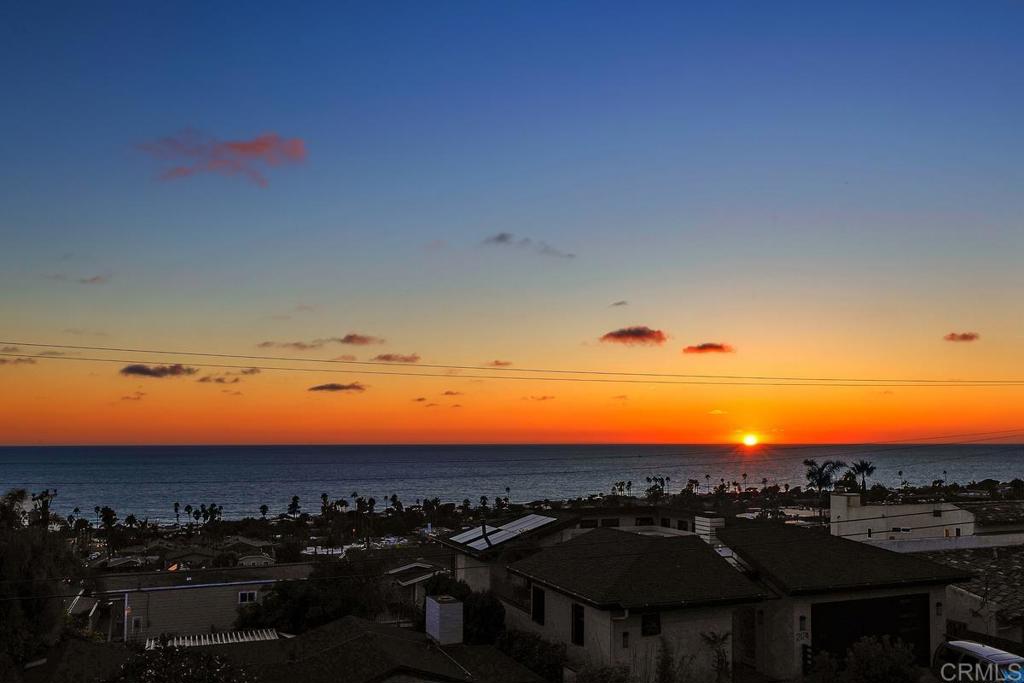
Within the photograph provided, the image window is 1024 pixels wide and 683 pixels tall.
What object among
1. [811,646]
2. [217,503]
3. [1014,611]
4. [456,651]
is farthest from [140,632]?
[217,503]

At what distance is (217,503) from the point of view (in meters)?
192

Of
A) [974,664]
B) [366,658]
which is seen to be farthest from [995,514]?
[366,658]

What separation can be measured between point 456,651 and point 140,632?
2681 cm

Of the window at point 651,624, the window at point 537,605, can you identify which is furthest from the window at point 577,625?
the window at point 537,605

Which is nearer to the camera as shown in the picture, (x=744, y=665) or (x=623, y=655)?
(x=623, y=655)

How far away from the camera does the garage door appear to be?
94.3 feet

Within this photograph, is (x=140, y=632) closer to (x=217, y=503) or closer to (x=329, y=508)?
(x=329, y=508)

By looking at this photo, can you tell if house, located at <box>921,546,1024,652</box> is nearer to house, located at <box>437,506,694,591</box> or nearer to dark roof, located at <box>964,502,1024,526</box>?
house, located at <box>437,506,694,591</box>

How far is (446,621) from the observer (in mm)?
27859

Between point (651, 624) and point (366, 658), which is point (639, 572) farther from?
point (366, 658)

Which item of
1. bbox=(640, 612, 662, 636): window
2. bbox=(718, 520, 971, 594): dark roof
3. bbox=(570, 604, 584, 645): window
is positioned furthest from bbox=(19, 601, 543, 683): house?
bbox=(718, 520, 971, 594): dark roof

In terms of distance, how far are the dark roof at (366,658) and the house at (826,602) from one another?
29.3 feet

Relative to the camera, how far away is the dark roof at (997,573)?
108 ft

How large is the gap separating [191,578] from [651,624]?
3517cm
